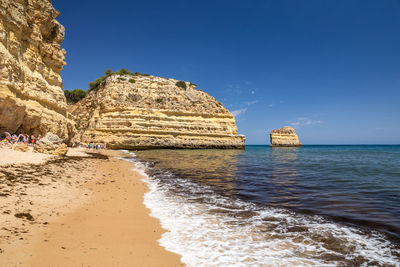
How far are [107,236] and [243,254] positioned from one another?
226 centimetres

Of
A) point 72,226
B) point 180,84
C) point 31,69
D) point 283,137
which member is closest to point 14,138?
point 31,69

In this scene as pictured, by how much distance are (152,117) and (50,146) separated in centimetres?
2604

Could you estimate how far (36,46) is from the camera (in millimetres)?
17547

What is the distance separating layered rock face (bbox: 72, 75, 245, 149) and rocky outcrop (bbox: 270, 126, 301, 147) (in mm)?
29352

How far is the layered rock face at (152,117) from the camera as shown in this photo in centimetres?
3547

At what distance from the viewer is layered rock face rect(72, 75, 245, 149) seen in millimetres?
35469

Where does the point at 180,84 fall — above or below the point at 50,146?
above

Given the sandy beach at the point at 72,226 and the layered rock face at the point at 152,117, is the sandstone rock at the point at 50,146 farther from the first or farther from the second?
the layered rock face at the point at 152,117

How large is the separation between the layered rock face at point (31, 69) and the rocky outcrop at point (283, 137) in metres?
62.7

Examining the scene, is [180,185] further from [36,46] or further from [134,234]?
[36,46]

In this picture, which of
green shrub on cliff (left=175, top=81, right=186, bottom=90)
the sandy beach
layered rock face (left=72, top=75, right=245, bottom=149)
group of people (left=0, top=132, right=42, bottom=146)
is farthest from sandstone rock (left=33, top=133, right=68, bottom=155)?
green shrub on cliff (left=175, top=81, right=186, bottom=90)

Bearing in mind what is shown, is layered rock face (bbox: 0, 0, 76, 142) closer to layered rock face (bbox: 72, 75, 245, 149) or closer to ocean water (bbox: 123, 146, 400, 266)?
ocean water (bbox: 123, 146, 400, 266)

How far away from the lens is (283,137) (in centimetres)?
7106

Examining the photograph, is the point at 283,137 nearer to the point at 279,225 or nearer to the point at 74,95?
the point at 74,95
